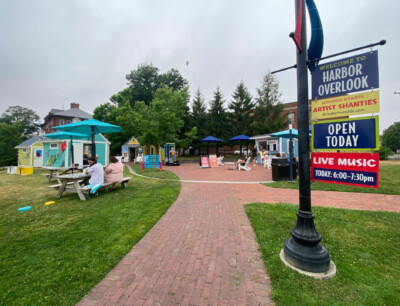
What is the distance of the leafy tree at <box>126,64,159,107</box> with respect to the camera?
37969 mm

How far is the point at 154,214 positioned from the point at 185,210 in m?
0.82

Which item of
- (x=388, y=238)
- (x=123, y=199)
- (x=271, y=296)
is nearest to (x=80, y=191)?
(x=123, y=199)

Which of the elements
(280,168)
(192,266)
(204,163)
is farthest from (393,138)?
(192,266)

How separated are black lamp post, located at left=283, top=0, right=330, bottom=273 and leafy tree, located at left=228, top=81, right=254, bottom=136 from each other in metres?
26.6

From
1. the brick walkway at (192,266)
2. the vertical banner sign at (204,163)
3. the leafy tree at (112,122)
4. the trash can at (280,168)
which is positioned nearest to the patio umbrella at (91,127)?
the brick walkway at (192,266)

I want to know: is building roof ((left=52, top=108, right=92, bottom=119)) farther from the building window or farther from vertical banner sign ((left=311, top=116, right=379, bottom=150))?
vertical banner sign ((left=311, top=116, right=379, bottom=150))

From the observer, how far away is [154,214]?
14.6 feet

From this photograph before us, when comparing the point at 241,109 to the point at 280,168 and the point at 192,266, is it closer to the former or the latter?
the point at 280,168

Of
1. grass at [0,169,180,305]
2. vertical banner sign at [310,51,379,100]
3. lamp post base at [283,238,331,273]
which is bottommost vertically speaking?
grass at [0,169,180,305]

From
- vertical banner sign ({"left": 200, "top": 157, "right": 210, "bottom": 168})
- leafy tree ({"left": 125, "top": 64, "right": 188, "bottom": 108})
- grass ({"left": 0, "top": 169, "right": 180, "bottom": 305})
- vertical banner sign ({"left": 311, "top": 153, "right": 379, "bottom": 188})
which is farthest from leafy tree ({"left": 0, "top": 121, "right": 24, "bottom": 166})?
vertical banner sign ({"left": 311, "top": 153, "right": 379, "bottom": 188})

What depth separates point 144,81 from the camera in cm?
3900

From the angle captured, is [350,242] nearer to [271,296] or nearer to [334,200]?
[271,296]

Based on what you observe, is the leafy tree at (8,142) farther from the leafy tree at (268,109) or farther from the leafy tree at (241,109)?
the leafy tree at (268,109)

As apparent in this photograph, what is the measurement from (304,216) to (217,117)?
93.0 feet
